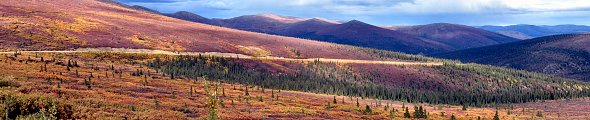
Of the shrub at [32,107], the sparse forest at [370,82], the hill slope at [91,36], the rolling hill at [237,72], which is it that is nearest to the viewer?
the shrub at [32,107]

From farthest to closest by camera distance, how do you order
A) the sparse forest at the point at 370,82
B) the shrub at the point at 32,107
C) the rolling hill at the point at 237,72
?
the sparse forest at the point at 370,82
the rolling hill at the point at 237,72
the shrub at the point at 32,107

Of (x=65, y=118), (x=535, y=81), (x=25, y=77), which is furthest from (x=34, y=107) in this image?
(x=535, y=81)

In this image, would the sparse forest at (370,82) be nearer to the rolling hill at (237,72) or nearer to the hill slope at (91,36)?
the rolling hill at (237,72)

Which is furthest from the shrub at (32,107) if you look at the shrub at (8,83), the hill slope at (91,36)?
the hill slope at (91,36)

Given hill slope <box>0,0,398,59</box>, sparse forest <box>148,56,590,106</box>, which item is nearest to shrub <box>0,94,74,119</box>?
sparse forest <box>148,56,590,106</box>

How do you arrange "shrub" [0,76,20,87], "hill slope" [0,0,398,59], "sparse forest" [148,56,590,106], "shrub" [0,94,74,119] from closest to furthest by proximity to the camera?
1. "shrub" [0,94,74,119]
2. "shrub" [0,76,20,87]
3. "sparse forest" [148,56,590,106]
4. "hill slope" [0,0,398,59]

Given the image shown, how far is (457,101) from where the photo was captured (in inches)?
4948

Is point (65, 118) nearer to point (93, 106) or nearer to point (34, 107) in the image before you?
point (34, 107)

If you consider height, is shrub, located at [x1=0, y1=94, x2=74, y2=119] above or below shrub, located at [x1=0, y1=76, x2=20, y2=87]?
below

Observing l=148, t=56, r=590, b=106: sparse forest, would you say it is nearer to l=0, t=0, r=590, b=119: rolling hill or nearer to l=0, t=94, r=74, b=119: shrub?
l=0, t=0, r=590, b=119: rolling hill

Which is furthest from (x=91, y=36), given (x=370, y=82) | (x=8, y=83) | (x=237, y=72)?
(x=8, y=83)

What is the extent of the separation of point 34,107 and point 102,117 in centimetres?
387

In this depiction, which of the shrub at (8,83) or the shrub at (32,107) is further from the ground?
the shrub at (8,83)

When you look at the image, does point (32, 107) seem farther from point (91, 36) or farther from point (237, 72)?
point (91, 36)
